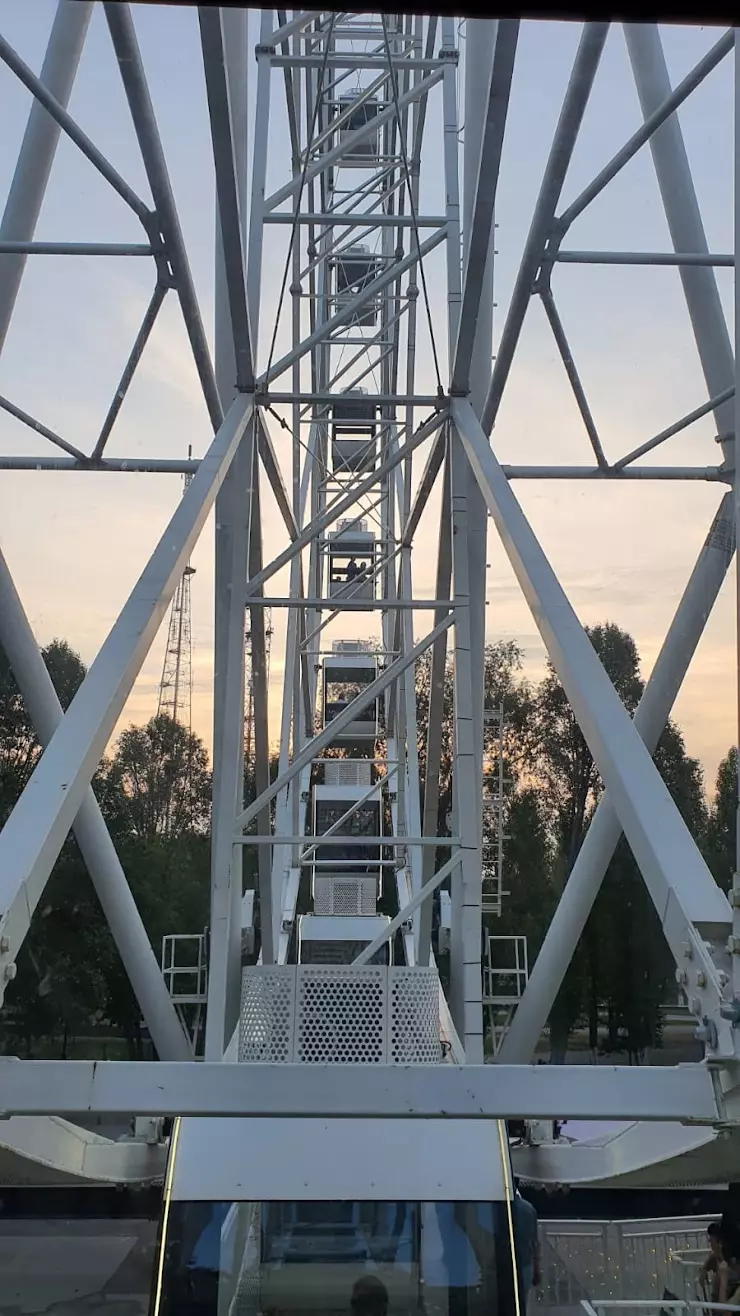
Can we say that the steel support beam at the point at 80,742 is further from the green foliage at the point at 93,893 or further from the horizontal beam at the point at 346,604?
the green foliage at the point at 93,893

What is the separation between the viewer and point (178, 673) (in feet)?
79.6

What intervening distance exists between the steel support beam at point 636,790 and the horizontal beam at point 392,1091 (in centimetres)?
28

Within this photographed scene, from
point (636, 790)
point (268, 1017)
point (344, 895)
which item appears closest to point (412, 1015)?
point (268, 1017)

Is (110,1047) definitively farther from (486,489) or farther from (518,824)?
(486,489)

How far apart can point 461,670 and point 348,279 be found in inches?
343

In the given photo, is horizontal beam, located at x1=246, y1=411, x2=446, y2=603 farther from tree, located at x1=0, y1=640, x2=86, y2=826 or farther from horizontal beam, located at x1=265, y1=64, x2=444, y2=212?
tree, located at x1=0, y1=640, x2=86, y2=826

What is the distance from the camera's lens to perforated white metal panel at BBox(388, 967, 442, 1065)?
19.5ft

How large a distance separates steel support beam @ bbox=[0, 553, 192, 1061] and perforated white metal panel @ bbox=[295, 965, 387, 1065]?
2469 millimetres

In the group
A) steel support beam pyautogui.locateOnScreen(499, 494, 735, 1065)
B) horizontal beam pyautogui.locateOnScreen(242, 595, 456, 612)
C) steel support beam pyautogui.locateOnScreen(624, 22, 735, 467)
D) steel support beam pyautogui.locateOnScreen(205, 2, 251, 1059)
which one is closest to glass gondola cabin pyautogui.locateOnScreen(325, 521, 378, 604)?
horizontal beam pyautogui.locateOnScreen(242, 595, 456, 612)

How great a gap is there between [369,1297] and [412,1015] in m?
1.28

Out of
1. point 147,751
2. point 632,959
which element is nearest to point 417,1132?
point 632,959

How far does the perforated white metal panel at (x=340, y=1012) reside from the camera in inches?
226

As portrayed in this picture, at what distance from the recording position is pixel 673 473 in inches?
338

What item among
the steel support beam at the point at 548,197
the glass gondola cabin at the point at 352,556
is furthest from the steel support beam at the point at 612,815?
the glass gondola cabin at the point at 352,556
